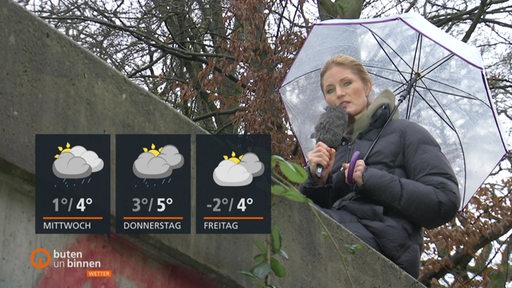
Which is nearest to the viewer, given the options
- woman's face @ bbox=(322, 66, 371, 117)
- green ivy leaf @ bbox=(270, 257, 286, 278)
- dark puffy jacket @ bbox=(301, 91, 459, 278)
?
green ivy leaf @ bbox=(270, 257, 286, 278)

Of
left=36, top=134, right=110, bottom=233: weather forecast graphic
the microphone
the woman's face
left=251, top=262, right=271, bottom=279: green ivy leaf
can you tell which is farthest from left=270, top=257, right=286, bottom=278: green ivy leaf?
the woman's face

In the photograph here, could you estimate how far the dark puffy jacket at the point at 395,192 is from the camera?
309 centimetres

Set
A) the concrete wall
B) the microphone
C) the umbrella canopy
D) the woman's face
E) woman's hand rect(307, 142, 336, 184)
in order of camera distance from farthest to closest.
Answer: the umbrella canopy → the woman's face → the microphone → woman's hand rect(307, 142, 336, 184) → the concrete wall

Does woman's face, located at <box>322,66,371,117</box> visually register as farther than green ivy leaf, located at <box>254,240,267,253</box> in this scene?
Yes

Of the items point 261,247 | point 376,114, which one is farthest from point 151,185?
point 376,114

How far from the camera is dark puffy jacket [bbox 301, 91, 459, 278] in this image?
309cm

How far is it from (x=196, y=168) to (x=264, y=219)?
0.89ft

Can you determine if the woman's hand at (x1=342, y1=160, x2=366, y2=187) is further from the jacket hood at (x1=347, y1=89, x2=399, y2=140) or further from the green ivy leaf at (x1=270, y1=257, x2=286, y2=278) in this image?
the green ivy leaf at (x1=270, y1=257, x2=286, y2=278)

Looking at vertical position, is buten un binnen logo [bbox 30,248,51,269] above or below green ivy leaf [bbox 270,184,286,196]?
below

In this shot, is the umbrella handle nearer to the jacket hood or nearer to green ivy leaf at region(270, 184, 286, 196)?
the jacket hood

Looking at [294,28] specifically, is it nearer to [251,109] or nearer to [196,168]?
[251,109]

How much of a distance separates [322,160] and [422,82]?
1491mm

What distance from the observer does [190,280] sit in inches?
97.5

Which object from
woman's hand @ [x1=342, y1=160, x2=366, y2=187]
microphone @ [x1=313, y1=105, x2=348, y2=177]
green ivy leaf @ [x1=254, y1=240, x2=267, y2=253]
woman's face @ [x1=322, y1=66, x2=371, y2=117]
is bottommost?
green ivy leaf @ [x1=254, y1=240, x2=267, y2=253]
